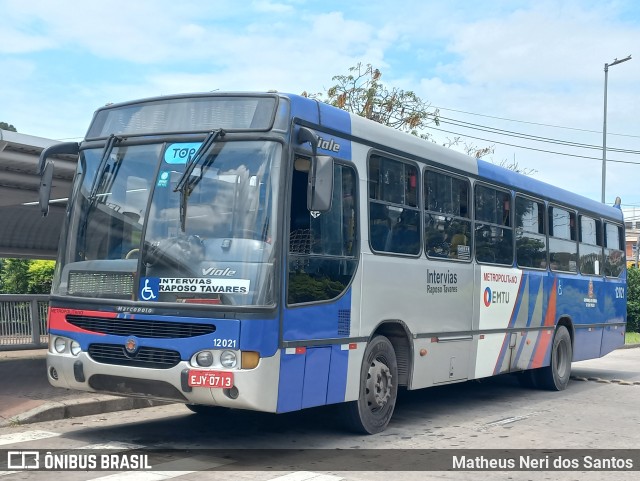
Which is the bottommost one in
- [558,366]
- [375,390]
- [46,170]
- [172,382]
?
[558,366]

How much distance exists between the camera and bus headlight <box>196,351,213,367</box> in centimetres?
718

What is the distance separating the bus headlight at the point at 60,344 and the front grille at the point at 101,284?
450 mm

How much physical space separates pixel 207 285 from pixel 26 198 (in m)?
8.57

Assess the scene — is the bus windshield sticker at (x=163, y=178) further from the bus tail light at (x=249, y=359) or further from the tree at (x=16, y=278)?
the tree at (x=16, y=278)

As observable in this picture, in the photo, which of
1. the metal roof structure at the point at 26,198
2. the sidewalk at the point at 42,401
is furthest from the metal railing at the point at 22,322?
the sidewalk at the point at 42,401

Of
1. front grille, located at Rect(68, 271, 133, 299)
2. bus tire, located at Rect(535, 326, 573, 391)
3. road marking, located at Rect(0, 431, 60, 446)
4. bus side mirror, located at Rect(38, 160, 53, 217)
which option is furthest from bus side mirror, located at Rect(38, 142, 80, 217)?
bus tire, located at Rect(535, 326, 573, 391)

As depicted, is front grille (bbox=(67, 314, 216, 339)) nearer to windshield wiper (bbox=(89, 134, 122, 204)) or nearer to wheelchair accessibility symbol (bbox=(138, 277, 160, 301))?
wheelchair accessibility symbol (bbox=(138, 277, 160, 301))

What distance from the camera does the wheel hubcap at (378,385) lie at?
8.87 m

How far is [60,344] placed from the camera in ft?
26.1

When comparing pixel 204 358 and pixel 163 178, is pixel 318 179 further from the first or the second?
pixel 204 358

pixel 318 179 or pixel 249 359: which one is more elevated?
pixel 318 179

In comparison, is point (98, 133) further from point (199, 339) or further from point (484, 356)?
point (484, 356)

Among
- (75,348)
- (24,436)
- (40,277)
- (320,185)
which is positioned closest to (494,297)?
(320,185)

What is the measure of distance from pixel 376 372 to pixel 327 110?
2792mm
